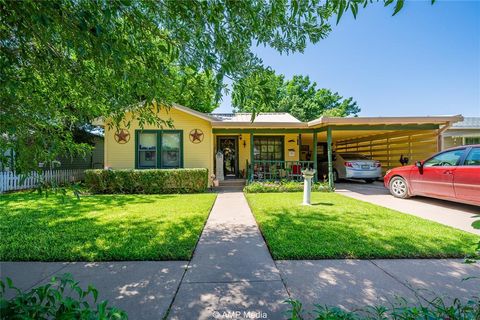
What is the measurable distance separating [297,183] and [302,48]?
721 cm

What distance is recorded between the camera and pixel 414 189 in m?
7.04

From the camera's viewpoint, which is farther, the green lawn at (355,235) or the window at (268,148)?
the window at (268,148)

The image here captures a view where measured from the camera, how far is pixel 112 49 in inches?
65.3

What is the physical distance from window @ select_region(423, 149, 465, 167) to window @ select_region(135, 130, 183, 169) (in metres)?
8.83

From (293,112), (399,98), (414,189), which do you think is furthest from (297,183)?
(293,112)

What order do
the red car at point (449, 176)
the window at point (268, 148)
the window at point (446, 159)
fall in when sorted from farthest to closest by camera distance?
the window at point (268, 148) → the window at point (446, 159) → the red car at point (449, 176)

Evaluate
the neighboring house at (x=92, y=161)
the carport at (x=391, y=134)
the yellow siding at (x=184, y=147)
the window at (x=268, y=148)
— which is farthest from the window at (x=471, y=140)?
the neighboring house at (x=92, y=161)

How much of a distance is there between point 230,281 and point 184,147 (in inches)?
330

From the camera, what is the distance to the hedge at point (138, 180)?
9.10 m

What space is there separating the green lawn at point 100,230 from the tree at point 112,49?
0.94m

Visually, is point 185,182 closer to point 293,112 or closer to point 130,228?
point 130,228

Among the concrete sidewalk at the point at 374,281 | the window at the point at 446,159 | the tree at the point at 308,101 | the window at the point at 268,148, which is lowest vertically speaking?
the concrete sidewalk at the point at 374,281

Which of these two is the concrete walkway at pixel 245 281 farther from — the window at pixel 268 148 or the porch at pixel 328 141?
the window at pixel 268 148

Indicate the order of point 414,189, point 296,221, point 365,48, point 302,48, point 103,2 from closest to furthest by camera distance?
point 103,2 < point 302,48 < point 296,221 < point 414,189 < point 365,48
